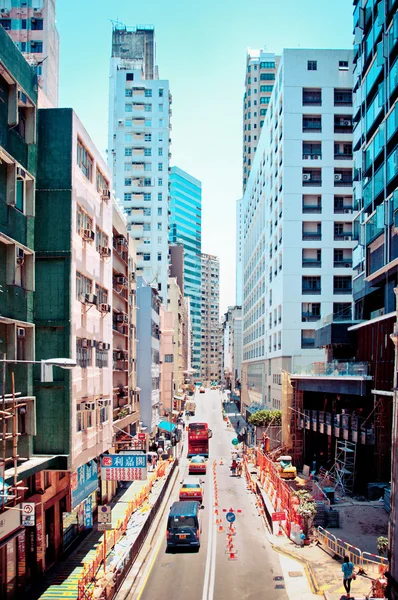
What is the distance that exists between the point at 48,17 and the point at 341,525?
58.9 m

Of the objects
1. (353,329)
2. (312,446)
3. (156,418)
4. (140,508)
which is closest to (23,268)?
(140,508)

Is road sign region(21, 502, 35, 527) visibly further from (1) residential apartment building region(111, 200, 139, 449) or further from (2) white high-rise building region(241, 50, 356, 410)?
(2) white high-rise building region(241, 50, 356, 410)

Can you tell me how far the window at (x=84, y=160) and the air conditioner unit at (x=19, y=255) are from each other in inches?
253

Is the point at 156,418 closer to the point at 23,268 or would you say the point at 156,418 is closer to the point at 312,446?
the point at 312,446

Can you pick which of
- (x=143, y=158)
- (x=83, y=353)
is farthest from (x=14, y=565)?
(x=143, y=158)

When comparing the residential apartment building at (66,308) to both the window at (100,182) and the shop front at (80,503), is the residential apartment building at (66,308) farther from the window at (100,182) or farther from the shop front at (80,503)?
the window at (100,182)

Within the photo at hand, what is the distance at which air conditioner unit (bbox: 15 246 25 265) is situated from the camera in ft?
63.1

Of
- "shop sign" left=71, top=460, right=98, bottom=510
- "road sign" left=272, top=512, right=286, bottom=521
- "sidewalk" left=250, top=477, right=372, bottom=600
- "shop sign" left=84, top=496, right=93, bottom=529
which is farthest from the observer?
"road sign" left=272, top=512, right=286, bottom=521

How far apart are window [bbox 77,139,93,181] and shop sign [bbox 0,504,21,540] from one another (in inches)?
548

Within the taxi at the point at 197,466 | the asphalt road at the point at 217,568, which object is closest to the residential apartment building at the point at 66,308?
the asphalt road at the point at 217,568

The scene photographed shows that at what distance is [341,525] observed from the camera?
2916 centimetres

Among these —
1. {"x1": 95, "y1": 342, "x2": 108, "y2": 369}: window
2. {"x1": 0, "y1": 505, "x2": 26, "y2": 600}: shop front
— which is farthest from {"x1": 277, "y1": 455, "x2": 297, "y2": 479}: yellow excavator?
{"x1": 0, "y1": 505, "x2": 26, "y2": 600}: shop front

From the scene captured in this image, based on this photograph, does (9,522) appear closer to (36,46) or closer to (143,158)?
(36,46)

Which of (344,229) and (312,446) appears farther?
(344,229)
